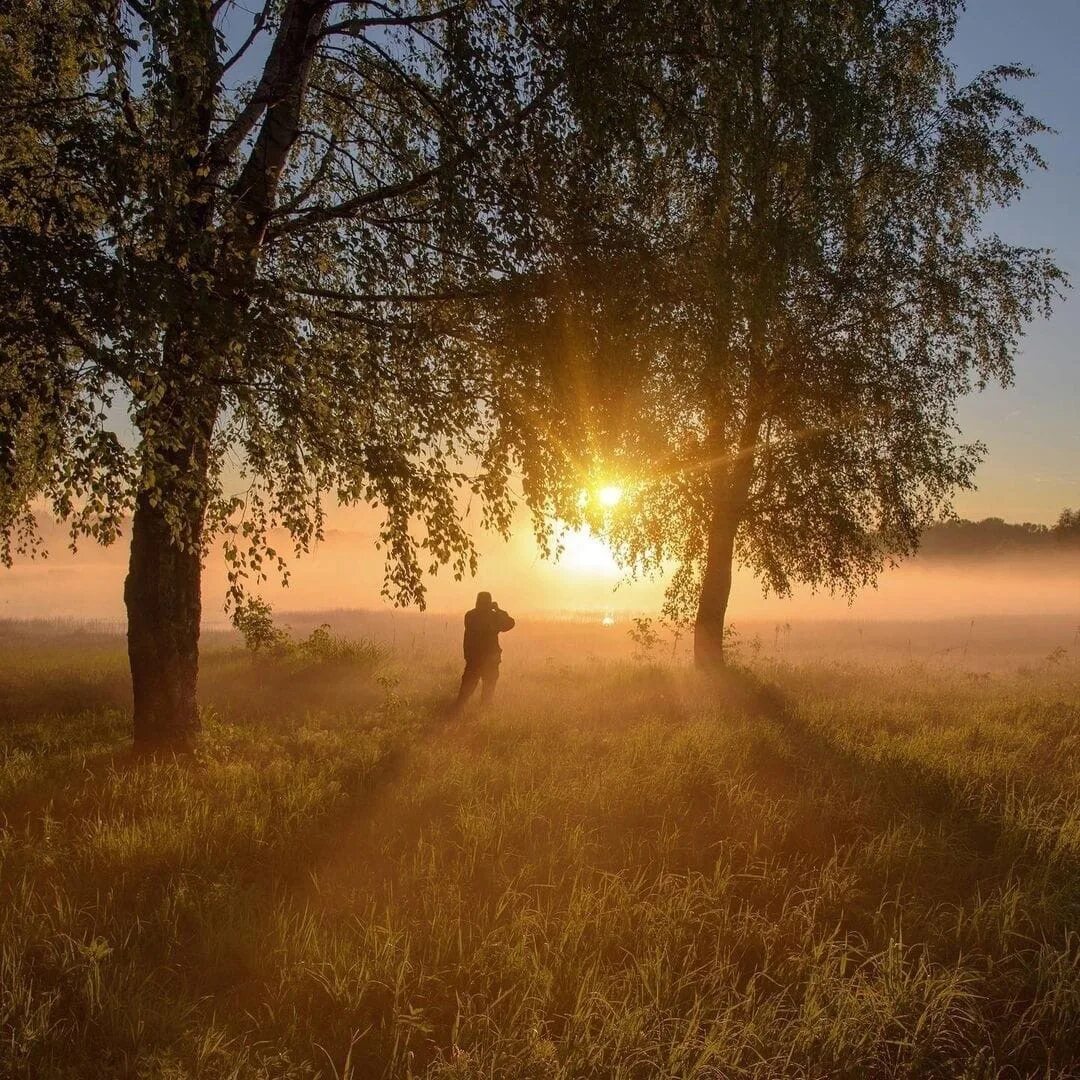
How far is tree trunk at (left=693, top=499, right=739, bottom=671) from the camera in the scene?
1381 centimetres

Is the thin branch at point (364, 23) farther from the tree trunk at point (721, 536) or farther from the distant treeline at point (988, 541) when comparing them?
the distant treeline at point (988, 541)

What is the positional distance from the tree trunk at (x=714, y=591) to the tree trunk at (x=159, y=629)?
31.4ft

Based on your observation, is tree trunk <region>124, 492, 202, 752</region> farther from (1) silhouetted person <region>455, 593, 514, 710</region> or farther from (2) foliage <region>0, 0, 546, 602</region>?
(1) silhouetted person <region>455, 593, 514, 710</region>

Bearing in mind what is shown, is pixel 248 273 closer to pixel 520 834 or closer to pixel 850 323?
pixel 520 834

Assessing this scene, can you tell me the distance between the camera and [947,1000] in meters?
3.46

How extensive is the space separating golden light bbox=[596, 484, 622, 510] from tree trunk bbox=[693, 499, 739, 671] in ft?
20.4

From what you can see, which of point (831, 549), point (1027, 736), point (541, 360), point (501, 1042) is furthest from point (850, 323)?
point (501, 1042)

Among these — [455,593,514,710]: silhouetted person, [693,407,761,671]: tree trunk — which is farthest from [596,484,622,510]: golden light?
[693,407,761,671]: tree trunk

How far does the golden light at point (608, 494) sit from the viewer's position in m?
7.43

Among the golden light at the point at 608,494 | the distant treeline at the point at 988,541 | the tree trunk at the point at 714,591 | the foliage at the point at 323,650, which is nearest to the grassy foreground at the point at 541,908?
the golden light at the point at 608,494

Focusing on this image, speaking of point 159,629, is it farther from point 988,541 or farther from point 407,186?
point 988,541

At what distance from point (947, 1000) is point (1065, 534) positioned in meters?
81.3

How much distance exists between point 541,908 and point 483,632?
679cm

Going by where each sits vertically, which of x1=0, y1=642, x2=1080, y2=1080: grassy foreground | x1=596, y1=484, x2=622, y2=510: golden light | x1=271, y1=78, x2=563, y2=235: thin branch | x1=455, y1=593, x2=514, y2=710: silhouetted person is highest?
x1=271, y1=78, x2=563, y2=235: thin branch
